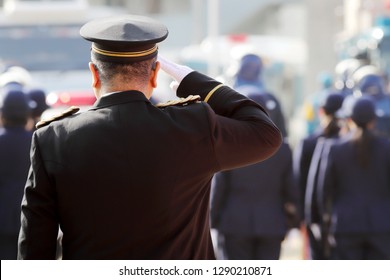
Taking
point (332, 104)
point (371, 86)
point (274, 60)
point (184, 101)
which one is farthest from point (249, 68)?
point (274, 60)

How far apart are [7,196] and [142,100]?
3.70 metres

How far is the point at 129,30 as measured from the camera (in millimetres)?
3727

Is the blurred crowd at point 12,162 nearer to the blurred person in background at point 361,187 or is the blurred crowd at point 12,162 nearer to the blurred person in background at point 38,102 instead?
the blurred person in background at point 38,102

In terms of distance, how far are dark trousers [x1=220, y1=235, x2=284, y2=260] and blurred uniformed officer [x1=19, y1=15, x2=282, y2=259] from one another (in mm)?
4514

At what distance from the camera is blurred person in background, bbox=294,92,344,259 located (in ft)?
28.0

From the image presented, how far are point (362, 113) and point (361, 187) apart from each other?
0.52 metres

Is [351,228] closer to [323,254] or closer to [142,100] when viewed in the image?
[323,254]

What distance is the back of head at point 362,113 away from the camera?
26.1ft

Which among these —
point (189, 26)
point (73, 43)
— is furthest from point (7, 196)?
point (189, 26)

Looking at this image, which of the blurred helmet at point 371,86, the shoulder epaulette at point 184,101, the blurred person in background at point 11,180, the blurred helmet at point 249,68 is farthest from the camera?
the blurred helmet at point 371,86

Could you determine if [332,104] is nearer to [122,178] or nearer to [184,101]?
[184,101]

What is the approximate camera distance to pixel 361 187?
7883 mm

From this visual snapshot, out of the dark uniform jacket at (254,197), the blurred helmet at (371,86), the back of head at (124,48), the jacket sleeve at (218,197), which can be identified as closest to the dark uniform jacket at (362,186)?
the dark uniform jacket at (254,197)

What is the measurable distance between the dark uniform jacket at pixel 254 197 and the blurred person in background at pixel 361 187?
0.35m
